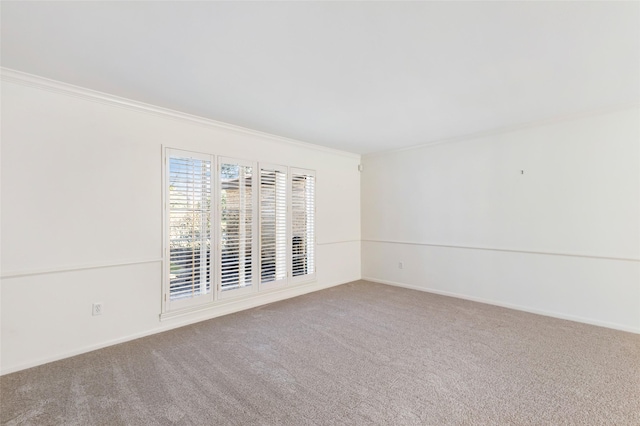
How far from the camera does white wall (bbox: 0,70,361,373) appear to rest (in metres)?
2.52

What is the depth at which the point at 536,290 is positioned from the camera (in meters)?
3.88

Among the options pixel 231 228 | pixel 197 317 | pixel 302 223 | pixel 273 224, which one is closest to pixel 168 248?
pixel 231 228

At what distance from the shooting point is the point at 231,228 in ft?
12.9

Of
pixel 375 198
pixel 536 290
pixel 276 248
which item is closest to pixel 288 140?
pixel 276 248

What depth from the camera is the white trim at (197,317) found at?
8.66 feet

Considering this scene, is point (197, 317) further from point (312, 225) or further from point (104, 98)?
point (104, 98)

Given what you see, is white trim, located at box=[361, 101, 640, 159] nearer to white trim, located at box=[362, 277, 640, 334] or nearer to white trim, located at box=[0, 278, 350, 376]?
white trim, located at box=[362, 277, 640, 334]

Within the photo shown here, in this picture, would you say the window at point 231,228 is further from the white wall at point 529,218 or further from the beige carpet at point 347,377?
the white wall at point 529,218

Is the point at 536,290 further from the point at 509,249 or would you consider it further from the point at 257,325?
the point at 257,325

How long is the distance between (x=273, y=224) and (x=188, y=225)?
4.14 ft

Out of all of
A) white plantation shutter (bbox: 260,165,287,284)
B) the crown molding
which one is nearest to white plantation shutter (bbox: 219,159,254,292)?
white plantation shutter (bbox: 260,165,287,284)

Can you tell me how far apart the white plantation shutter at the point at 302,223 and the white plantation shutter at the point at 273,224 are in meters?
0.19

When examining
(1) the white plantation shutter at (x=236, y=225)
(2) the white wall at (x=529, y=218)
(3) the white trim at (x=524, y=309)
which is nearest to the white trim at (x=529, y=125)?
(2) the white wall at (x=529, y=218)

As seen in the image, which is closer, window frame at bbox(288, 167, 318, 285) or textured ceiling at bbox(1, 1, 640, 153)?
textured ceiling at bbox(1, 1, 640, 153)
